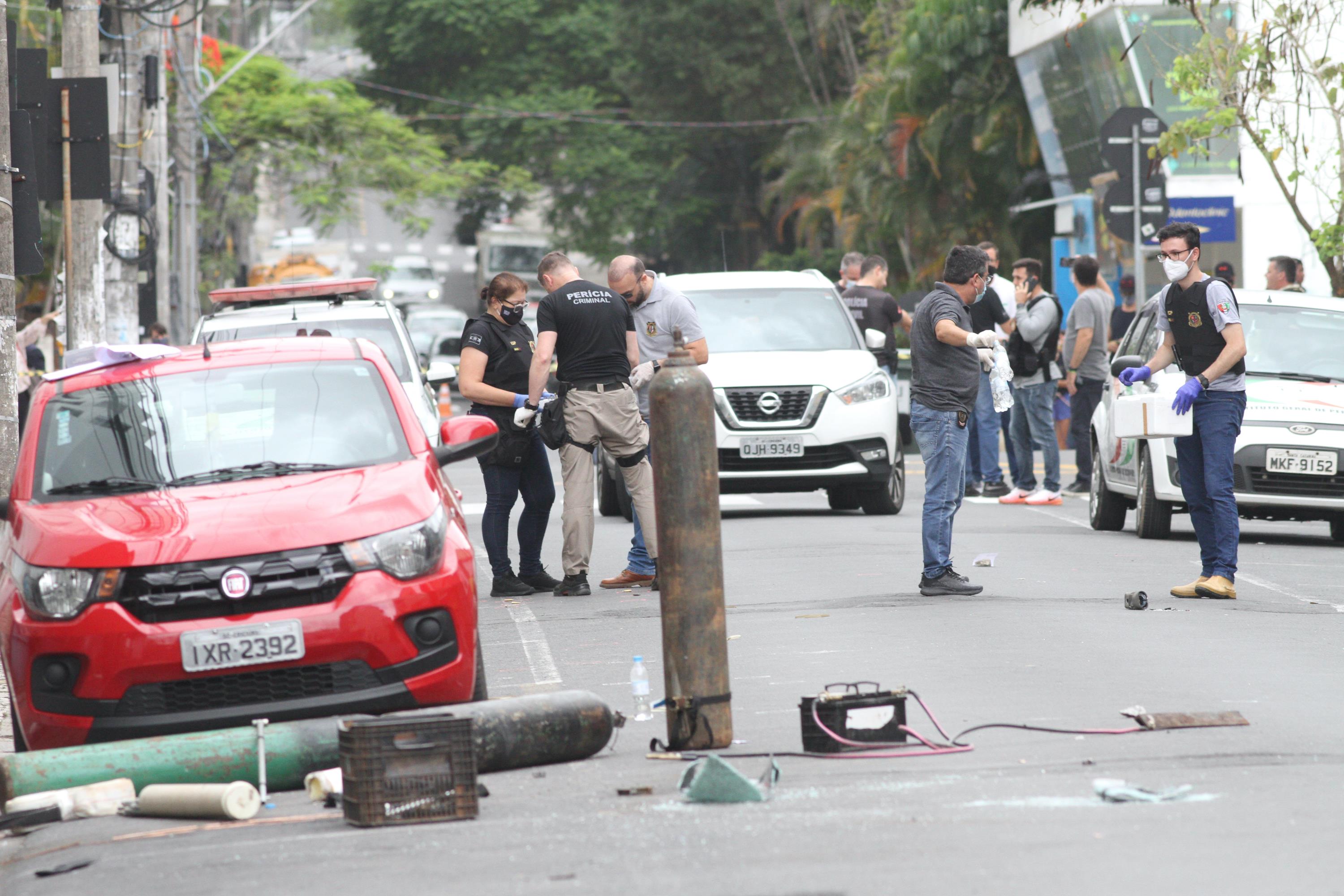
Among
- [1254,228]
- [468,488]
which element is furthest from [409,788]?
[1254,228]

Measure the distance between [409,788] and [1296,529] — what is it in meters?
11.0

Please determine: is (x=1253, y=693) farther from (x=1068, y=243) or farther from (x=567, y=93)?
(x=567, y=93)

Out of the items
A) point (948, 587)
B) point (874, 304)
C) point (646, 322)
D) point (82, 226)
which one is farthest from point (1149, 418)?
point (82, 226)

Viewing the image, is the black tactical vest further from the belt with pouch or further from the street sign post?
the street sign post

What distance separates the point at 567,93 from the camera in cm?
5253

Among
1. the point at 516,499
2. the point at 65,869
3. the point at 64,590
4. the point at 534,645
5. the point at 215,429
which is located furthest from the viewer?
the point at 516,499

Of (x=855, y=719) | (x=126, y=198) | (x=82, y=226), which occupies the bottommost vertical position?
(x=855, y=719)

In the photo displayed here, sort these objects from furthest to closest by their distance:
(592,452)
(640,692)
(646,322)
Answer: (646,322) → (592,452) → (640,692)

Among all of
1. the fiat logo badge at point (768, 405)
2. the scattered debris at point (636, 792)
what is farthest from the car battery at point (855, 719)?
the fiat logo badge at point (768, 405)

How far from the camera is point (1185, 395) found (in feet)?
33.6

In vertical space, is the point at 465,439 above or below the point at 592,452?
above

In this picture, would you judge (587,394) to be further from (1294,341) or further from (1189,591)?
(1294,341)

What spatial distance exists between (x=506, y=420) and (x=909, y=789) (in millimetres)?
5607

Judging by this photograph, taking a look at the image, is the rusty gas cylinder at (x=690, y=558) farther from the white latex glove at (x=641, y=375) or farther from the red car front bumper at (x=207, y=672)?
the white latex glove at (x=641, y=375)
